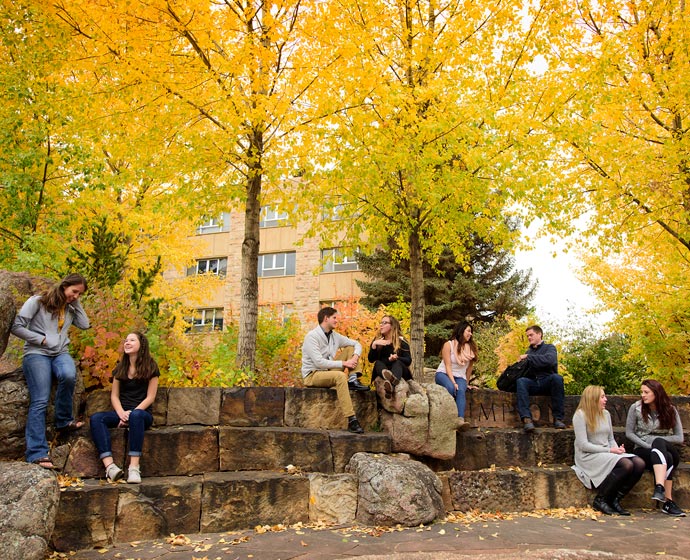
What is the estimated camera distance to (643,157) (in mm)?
11672

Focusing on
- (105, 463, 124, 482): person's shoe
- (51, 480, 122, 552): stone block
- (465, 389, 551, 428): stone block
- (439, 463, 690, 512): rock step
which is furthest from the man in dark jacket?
(51, 480, 122, 552): stone block

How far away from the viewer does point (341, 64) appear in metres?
8.88

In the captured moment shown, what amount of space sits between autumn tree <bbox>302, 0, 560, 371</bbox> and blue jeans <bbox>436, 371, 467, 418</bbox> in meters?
1.77

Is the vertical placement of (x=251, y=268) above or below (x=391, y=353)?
above

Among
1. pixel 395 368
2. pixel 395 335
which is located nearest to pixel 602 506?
pixel 395 368

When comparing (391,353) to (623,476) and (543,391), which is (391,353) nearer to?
(543,391)

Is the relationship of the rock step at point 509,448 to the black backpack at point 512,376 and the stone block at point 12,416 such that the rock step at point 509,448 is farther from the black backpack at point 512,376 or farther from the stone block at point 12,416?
the stone block at point 12,416

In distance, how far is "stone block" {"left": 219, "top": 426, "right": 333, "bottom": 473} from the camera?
260 inches

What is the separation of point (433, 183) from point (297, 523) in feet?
18.8

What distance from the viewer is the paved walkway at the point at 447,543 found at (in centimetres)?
495

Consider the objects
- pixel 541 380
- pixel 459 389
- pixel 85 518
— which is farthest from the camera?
pixel 541 380

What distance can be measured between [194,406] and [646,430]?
596 centimetres

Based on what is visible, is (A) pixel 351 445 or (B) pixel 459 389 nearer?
(A) pixel 351 445

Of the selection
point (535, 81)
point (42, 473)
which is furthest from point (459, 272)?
point (42, 473)
